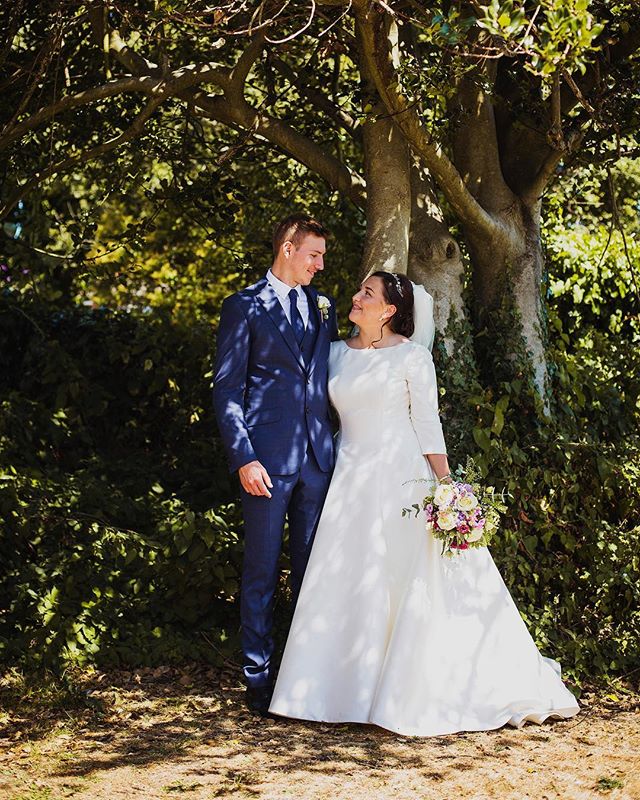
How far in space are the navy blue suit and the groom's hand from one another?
0.07 meters

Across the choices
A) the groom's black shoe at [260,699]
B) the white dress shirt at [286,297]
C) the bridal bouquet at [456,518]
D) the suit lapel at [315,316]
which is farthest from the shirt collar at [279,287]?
the groom's black shoe at [260,699]

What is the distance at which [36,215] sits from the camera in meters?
7.98

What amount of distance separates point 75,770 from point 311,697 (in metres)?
1.09

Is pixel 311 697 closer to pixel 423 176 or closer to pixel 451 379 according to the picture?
pixel 451 379

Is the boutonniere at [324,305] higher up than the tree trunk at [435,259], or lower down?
lower down

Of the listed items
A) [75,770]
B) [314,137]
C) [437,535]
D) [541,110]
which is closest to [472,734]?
[437,535]

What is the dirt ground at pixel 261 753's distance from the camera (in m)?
3.83

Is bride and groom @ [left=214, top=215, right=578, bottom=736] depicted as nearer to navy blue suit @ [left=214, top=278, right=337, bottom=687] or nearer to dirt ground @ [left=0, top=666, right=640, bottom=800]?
navy blue suit @ [left=214, top=278, right=337, bottom=687]

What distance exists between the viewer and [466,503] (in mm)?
4461

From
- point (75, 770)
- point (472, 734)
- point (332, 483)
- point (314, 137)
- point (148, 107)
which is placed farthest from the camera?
point (314, 137)

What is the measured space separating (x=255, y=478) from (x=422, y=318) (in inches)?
47.9

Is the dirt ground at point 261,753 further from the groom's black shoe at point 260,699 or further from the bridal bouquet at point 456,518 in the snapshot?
the bridal bouquet at point 456,518

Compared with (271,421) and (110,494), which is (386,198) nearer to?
(271,421)

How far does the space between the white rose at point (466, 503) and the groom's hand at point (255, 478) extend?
0.87m
